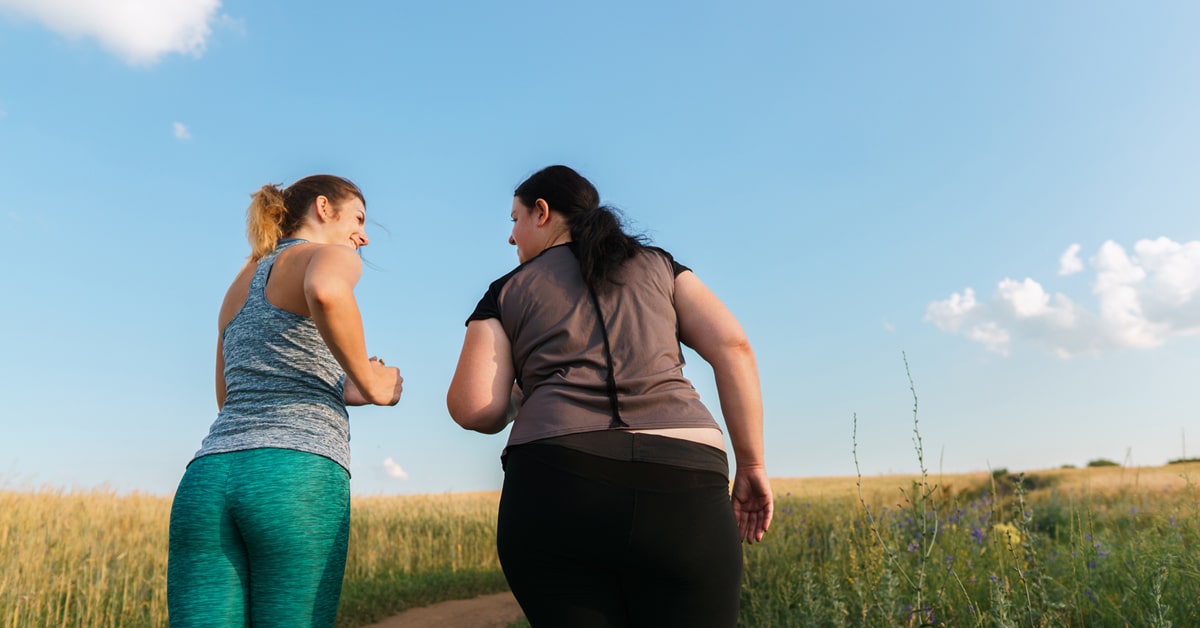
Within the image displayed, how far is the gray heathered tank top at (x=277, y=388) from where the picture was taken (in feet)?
8.03

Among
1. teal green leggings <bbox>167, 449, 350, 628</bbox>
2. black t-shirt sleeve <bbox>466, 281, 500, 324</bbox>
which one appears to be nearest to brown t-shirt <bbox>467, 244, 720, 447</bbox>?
black t-shirt sleeve <bbox>466, 281, 500, 324</bbox>

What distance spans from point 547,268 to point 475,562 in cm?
1062

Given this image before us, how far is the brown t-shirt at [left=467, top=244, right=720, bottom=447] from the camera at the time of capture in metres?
2.07

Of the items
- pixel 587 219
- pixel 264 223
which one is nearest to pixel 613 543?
pixel 587 219

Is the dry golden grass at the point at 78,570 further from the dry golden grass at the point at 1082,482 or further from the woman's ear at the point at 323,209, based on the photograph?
the dry golden grass at the point at 1082,482

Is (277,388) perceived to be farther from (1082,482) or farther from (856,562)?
(1082,482)

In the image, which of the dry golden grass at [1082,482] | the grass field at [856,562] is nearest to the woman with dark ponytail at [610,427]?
the grass field at [856,562]

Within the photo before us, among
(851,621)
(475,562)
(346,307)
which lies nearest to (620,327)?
(346,307)

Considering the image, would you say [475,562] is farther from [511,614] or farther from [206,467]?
[206,467]

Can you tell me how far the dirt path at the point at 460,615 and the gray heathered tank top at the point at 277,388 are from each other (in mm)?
5920

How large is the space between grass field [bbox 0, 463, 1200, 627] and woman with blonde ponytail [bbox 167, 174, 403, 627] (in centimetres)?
222

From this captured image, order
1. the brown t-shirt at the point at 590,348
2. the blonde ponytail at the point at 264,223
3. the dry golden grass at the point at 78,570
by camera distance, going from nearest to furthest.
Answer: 1. the brown t-shirt at the point at 590,348
2. the blonde ponytail at the point at 264,223
3. the dry golden grass at the point at 78,570

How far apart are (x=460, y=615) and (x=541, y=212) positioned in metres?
6.97

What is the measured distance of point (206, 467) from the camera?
7.99 feet
